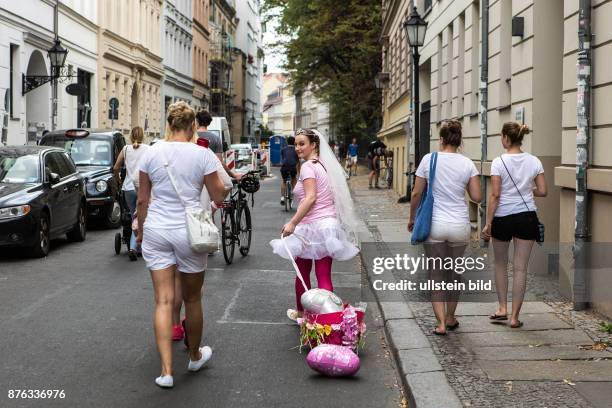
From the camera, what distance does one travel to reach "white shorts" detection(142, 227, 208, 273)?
20.2 ft

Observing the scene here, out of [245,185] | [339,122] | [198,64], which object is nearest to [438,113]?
[245,185]

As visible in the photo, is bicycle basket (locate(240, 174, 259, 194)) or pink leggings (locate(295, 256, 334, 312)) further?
bicycle basket (locate(240, 174, 259, 194))

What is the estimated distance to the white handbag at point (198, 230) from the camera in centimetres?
610

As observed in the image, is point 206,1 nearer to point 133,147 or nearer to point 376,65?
point 376,65

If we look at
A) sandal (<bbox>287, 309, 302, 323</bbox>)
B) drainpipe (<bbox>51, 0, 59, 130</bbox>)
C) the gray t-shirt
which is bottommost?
sandal (<bbox>287, 309, 302, 323</bbox>)

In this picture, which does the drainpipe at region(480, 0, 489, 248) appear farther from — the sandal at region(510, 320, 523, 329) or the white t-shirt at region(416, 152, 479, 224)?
the white t-shirt at region(416, 152, 479, 224)

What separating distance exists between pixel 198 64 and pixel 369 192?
42.4m

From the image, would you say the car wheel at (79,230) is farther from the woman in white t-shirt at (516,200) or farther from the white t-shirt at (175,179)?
the white t-shirt at (175,179)

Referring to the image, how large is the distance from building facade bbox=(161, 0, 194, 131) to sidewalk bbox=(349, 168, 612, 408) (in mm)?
47239

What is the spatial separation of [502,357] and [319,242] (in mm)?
1767

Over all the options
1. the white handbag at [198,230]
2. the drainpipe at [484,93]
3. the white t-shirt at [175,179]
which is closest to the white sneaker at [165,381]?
the white handbag at [198,230]

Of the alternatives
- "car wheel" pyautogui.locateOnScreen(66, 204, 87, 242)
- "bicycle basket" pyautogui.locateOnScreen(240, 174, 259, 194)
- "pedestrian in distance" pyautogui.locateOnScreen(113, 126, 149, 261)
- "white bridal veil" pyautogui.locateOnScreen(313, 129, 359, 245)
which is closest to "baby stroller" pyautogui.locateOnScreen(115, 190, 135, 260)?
"pedestrian in distance" pyautogui.locateOnScreen(113, 126, 149, 261)

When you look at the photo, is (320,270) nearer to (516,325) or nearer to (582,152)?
(516,325)

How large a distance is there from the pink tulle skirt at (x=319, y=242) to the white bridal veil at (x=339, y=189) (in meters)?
0.07
